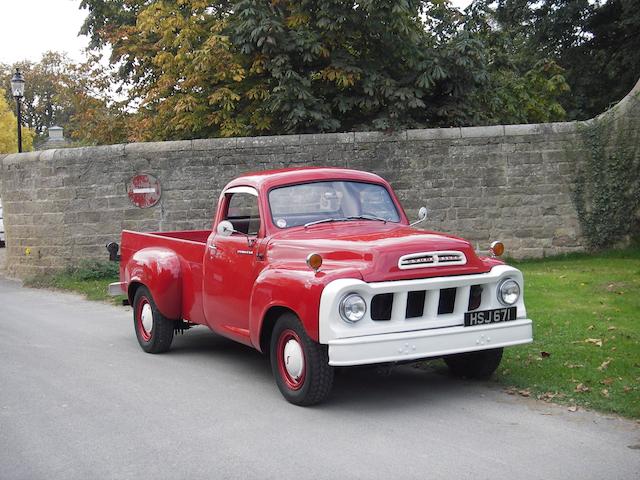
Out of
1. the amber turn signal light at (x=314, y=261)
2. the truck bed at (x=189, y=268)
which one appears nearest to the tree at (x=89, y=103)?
the truck bed at (x=189, y=268)

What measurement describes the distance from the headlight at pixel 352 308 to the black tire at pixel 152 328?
3033 mm

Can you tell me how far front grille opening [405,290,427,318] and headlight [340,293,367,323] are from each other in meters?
0.43

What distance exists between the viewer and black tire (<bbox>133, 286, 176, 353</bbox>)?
27.0 ft

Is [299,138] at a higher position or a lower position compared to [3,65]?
lower

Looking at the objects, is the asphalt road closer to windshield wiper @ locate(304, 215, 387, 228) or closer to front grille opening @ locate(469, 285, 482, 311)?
front grille opening @ locate(469, 285, 482, 311)

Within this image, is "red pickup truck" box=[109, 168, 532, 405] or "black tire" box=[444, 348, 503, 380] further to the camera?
"black tire" box=[444, 348, 503, 380]

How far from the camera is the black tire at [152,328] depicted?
8227 mm

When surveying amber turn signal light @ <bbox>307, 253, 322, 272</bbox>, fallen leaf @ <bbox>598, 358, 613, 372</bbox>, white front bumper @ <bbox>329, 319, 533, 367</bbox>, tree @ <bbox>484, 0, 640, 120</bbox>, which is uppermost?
tree @ <bbox>484, 0, 640, 120</bbox>

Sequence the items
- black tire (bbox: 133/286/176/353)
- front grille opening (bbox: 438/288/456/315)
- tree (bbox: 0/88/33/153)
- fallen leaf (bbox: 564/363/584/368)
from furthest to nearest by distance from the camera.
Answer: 1. tree (bbox: 0/88/33/153)
2. black tire (bbox: 133/286/176/353)
3. fallen leaf (bbox: 564/363/584/368)
4. front grille opening (bbox: 438/288/456/315)

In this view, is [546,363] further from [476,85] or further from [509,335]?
[476,85]

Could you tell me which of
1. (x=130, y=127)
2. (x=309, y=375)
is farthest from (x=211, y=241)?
(x=130, y=127)

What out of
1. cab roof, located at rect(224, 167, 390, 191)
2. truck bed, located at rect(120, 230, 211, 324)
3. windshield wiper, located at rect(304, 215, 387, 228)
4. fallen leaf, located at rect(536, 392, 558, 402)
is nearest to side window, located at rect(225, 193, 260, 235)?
cab roof, located at rect(224, 167, 390, 191)

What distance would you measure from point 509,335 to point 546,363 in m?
1.05

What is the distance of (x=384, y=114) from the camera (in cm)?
1522
